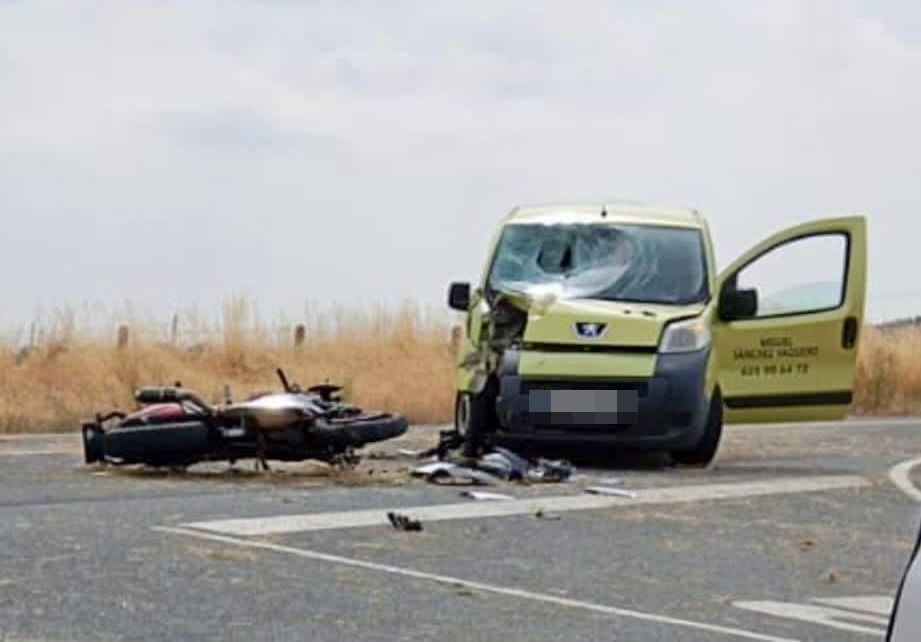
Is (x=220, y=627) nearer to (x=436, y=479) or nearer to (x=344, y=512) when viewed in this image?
(x=344, y=512)

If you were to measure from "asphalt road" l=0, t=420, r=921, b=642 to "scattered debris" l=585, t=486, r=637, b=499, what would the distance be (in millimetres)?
97

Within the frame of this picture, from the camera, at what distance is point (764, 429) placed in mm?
20469

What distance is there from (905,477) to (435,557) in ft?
21.2

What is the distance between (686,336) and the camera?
1417cm

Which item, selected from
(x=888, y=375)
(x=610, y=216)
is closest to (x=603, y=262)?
(x=610, y=216)

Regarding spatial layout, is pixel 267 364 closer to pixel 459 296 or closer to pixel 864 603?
pixel 459 296

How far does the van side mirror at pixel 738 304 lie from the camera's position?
14812 millimetres

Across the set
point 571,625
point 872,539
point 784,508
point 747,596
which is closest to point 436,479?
point 784,508

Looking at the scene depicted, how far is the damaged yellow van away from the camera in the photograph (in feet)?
45.3

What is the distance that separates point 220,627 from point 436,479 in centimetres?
567

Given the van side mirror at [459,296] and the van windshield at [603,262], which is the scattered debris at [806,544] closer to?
the van windshield at [603,262]

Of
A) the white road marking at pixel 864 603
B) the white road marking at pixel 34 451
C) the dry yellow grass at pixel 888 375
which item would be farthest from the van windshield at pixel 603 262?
the dry yellow grass at pixel 888 375

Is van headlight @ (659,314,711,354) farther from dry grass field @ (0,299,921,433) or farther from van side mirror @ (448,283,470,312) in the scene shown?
dry grass field @ (0,299,921,433)

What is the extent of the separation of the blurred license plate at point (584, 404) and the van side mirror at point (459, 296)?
1745 millimetres
